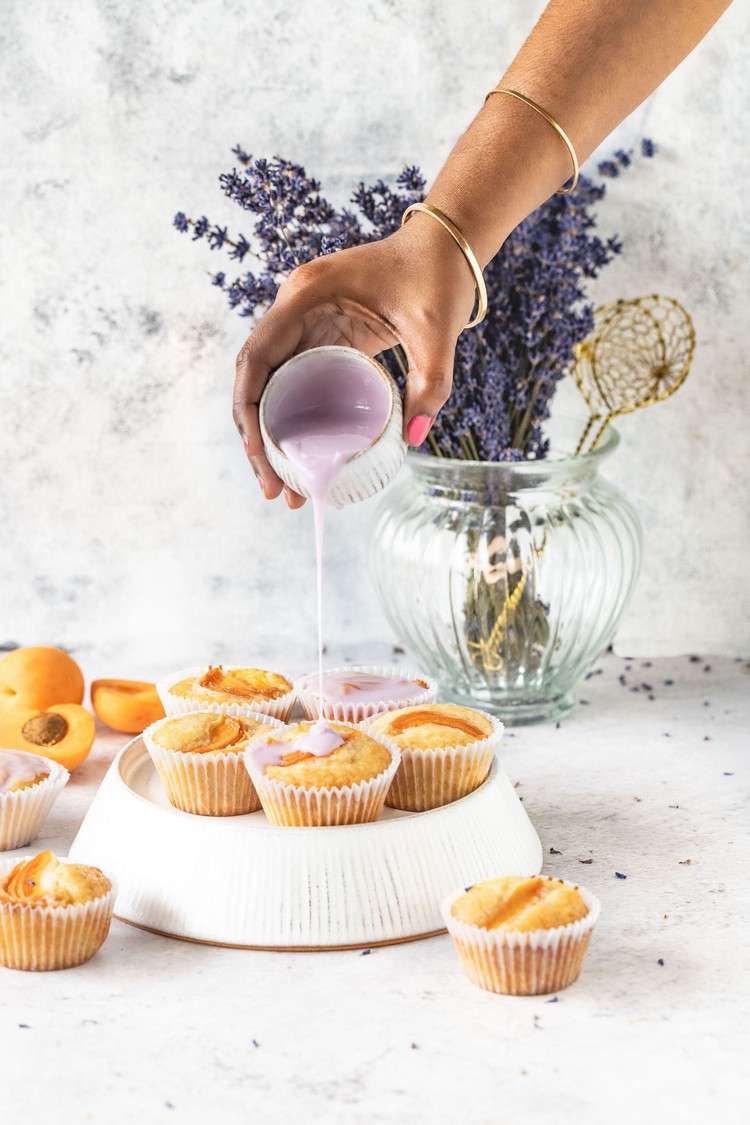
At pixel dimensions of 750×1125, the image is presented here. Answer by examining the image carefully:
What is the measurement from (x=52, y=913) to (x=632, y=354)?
118 cm

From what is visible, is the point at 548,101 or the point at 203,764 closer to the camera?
the point at 203,764

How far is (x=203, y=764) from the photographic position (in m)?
1.25

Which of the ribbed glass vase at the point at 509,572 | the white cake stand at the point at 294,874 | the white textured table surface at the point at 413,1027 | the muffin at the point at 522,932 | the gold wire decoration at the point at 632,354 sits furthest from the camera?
the gold wire decoration at the point at 632,354

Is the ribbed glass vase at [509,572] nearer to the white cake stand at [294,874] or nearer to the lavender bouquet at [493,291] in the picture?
the lavender bouquet at [493,291]

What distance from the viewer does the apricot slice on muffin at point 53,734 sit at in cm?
158

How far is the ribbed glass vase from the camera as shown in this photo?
5.53 feet

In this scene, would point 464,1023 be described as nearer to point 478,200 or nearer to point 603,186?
point 478,200

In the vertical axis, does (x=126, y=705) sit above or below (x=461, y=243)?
below

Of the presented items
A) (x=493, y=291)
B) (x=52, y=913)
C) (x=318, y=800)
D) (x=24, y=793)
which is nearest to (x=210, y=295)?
(x=493, y=291)

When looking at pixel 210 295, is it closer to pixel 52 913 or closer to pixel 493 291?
pixel 493 291

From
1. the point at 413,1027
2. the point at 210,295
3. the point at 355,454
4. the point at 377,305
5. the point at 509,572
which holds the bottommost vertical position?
the point at 413,1027

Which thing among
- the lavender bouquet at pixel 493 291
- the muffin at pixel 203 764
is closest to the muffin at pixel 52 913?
the muffin at pixel 203 764

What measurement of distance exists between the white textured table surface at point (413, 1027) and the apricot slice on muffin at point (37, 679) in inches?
21.4

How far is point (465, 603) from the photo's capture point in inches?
67.3
